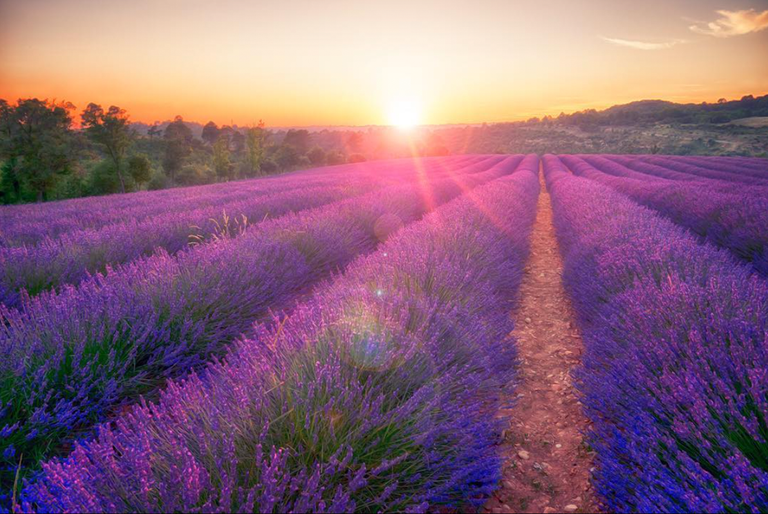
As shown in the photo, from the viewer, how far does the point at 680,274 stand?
253cm

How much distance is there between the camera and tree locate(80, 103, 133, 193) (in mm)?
21672

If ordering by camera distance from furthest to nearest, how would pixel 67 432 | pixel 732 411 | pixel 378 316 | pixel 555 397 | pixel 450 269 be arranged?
pixel 450 269
pixel 555 397
pixel 378 316
pixel 67 432
pixel 732 411

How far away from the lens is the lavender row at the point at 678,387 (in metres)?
1.12

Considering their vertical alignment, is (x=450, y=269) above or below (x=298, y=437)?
above

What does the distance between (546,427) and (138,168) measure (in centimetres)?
2885

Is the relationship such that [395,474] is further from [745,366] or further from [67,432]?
[67,432]

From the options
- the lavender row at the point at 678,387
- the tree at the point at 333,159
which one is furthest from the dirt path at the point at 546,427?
the tree at the point at 333,159

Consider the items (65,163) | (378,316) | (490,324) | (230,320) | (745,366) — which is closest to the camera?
(745,366)

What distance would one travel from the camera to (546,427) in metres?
1.97

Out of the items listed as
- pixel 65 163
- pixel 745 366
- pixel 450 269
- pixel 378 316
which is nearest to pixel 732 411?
pixel 745 366

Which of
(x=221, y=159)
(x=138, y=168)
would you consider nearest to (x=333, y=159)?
(x=221, y=159)

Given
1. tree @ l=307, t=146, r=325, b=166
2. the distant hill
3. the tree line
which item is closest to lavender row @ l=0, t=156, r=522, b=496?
the tree line

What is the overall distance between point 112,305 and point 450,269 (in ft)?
7.63

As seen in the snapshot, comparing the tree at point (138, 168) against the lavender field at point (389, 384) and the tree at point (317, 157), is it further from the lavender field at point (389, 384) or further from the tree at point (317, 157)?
the lavender field at point (389, 384)
